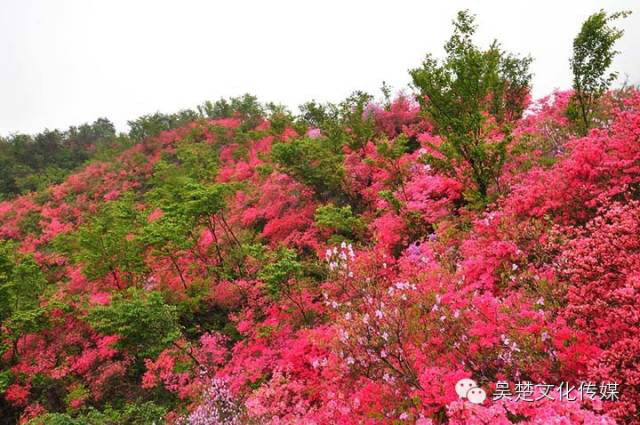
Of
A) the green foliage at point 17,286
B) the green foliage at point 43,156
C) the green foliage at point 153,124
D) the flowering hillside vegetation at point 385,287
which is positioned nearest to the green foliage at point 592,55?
the flowering hillside vegetation at point 385,287

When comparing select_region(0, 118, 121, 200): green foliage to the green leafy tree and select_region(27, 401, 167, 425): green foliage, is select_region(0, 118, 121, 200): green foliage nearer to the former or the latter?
select_region(27, 401, 167, 425): green foliage

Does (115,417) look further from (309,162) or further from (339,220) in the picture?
(309,162)

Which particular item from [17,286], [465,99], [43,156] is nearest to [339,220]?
[465,99]

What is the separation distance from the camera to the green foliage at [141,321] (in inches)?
422

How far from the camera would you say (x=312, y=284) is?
13.1 meters

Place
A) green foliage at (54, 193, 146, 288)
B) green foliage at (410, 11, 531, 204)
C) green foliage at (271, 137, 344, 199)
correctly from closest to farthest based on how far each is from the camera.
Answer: green foliage at (410, 11, 531, 204)
green foliage at (54, 193, 146, 288)
green foliage at (271, 137, 344, 199)

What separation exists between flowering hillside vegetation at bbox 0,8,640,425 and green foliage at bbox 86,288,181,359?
0.25 ft

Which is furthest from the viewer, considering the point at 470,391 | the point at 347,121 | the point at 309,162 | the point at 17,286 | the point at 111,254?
the point at 347,121

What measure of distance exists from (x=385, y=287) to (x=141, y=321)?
7948 mm

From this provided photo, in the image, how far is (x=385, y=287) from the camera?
10.2 m

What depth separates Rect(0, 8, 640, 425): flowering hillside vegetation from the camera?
5.38 meters

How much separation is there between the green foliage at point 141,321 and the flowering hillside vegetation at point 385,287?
0.08 metres

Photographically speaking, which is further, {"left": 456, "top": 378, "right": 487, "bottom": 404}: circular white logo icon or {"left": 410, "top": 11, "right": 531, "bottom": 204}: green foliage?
{"left": 410, "top": 11, "right": 531, "bottom": 204}: green foliage

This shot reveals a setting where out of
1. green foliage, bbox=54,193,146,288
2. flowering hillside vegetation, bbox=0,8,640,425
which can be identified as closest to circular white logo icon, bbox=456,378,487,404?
flowering hillside vegetation, bbox=0,8,640,425
